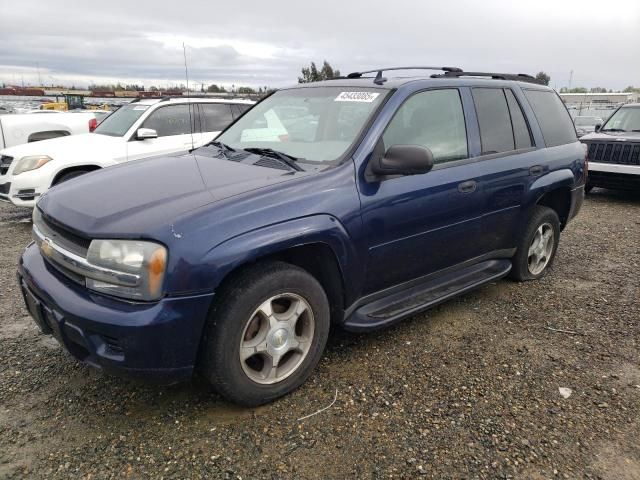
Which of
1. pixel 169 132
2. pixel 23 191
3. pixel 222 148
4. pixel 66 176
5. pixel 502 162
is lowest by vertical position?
pixel 23 191

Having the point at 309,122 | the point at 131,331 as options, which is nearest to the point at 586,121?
the point at 309,122

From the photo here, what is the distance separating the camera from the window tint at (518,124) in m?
4.12

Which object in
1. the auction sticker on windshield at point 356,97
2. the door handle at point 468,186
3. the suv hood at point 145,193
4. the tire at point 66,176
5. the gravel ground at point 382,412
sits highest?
the auction sticker on windshield at point 356,97

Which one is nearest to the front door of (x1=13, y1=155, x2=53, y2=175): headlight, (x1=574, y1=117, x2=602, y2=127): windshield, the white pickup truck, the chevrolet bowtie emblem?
the chevrolet bowtie emblem

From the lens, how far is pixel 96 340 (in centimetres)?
234

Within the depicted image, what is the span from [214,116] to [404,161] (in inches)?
222

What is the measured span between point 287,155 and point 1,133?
8.19 meters

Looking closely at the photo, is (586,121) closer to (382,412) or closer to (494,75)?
(494,75)

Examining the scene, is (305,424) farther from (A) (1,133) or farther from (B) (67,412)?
(A) (1,133)

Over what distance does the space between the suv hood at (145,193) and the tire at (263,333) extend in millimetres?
463

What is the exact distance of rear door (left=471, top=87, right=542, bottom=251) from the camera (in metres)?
3.76

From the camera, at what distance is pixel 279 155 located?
3.22 meters

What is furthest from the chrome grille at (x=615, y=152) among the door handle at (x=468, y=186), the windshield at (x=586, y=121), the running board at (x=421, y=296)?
the windshield at (x=586, y=121)

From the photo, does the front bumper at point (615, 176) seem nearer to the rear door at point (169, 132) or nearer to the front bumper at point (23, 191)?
the rear door at point (169, 132)
